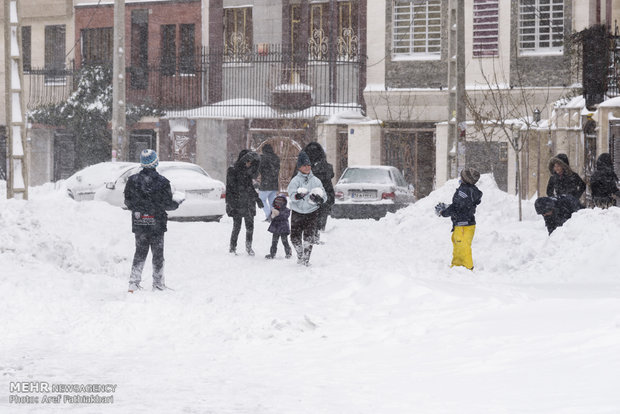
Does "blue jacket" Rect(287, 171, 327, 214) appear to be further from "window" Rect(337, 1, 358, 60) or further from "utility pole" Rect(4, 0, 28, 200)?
"window" Rect(337, 1, 358, 60)

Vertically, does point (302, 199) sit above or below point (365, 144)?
below

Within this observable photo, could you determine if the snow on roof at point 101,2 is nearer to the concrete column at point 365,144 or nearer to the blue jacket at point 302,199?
the concrete column at point 365,144

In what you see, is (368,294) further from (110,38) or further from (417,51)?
(110,38)

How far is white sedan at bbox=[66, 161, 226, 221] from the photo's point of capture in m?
21.2

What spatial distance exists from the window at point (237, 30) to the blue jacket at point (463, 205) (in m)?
23.2

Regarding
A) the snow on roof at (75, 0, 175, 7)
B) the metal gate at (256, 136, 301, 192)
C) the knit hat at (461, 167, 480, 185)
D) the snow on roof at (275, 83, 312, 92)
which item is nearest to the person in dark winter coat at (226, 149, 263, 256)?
the knit hat at (461, 167, 480, 185)

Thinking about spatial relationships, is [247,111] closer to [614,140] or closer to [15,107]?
[614,140]

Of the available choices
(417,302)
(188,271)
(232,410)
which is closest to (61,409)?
(232,410)

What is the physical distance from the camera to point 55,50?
39.4 meters

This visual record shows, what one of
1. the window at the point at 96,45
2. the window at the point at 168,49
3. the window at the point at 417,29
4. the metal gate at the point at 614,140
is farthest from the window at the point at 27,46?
the metal gate at the point at 614,140

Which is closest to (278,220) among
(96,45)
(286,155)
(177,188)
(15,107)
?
(15,107)

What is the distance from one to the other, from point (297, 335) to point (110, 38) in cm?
3064

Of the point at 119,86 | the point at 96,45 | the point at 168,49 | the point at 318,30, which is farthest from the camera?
the point at 96,45

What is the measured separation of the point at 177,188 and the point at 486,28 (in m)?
13.6
